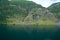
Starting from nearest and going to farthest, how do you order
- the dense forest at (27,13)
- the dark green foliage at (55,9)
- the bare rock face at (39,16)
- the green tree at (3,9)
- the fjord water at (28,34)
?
the fjord water at (28,34)
the green tree at (3,9)
the dense forest at (27,13)
the bare rock face at (39,16)
the dark green foliage at (55,9)

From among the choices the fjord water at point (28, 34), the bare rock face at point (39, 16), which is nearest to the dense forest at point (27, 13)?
the bare rock face at point (39, 16)

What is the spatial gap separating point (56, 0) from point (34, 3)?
2392 cm

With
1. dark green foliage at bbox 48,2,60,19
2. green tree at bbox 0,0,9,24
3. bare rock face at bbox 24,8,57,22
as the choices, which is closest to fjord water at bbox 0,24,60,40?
green tree at bbox 0,0,9,24

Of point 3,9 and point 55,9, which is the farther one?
point 55,9

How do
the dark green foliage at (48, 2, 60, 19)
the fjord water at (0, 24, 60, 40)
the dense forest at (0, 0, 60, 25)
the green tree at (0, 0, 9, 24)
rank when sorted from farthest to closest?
the dark green foliage at (48, 2, 60, 19) < the dense forest at (0, 0, 60, 25) < the green tree at (0, 0, 9, 24) < the fjord water at (0, 24, 60, 40)

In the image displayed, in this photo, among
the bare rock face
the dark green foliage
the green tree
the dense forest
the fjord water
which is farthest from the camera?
the dark green foliage

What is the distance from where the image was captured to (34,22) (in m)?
135

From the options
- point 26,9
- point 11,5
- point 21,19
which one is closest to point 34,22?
point 21,19

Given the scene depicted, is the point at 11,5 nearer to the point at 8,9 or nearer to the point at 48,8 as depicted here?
the point at 8,9

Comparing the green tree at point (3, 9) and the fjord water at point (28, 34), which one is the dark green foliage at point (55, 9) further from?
the fjord water at point (28, 34)

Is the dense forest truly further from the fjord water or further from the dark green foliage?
the fjord water

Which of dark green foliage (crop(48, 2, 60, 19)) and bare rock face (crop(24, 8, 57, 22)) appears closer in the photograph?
bare rock face (crop(24, 8, 57, 22))

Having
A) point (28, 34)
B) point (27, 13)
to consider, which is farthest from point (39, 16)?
point (28, 34)

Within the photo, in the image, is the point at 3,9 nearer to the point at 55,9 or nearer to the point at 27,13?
the point at 27,13
